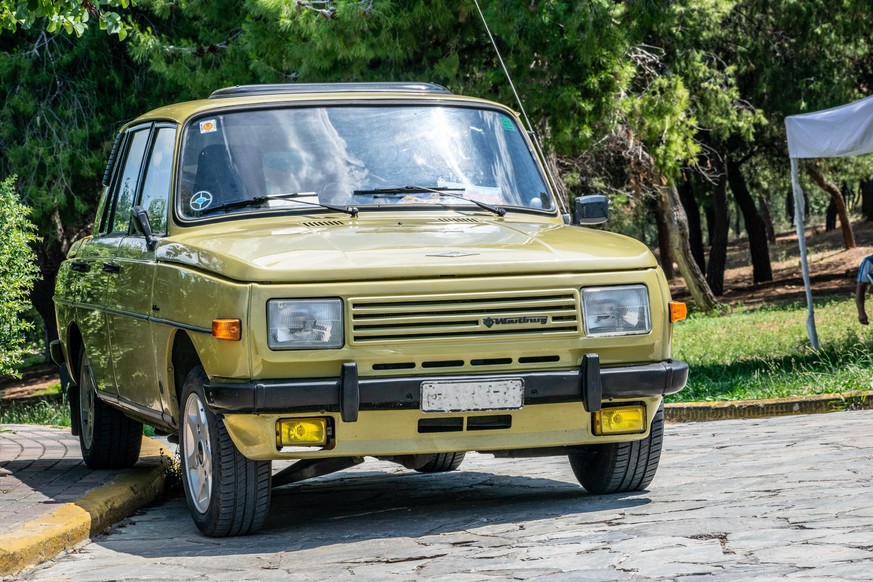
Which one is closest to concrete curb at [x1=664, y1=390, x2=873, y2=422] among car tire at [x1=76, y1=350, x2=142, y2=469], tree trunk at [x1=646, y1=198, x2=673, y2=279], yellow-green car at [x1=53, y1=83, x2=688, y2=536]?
yellow-green car at [x1=53, y1=83, x2=688, y2=536]

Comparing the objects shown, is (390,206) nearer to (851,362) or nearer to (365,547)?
(365,547)

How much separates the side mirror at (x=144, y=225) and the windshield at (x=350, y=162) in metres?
0.21

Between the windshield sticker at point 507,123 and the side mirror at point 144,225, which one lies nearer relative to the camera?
the side mirror at point 144,225

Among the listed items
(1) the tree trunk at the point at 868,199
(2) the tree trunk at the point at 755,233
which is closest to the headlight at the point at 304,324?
(2) the tree trunk at the point at 755,233

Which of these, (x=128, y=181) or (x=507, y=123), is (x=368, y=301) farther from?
(x=128, y=181)

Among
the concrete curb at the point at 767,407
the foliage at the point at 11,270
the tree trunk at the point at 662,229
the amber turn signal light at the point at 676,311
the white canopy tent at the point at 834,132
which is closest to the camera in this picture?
the amber turn signal light at the point at 676,311

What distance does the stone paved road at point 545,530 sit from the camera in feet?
16.7

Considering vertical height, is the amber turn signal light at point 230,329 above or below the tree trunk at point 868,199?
above

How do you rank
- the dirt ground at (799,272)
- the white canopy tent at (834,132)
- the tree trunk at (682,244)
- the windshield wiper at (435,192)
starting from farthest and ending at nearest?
1. the dirt ground at (799,272)
2. the tree trunk at (682,244)
3. the white canopy tent at (834,132)
4. the windshield wiper at (435,192)

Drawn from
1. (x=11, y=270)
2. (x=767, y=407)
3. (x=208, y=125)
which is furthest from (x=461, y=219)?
(x=11, y=270)

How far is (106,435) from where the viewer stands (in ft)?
27.9

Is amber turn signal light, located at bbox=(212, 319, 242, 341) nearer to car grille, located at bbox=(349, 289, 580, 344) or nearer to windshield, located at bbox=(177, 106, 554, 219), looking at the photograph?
car grille, located at bbox=(349, 289, 580, 344)

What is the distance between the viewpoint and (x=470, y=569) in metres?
5.18

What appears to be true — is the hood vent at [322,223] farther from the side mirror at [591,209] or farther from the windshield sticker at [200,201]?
the side mirror at [591,209]
